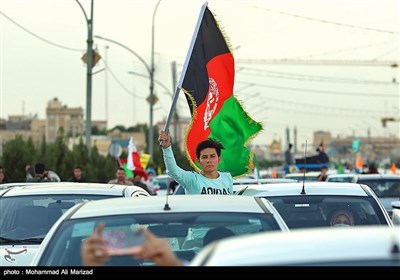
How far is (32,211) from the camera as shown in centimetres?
1064

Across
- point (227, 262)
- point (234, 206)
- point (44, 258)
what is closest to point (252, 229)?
point (234, 206)

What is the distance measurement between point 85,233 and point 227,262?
2448mm

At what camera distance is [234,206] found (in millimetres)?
6637

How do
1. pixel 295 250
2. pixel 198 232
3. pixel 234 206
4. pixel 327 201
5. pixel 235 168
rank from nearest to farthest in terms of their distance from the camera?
1. pixel 295 250
2. pixel 234 206
3. pixel 198 232
4. pixel 327 201
5. pixel 235 168

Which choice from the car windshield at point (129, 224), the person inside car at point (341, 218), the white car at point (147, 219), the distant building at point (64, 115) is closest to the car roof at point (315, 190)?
the person inside car at point (341, 218)

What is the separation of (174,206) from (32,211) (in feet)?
14.2

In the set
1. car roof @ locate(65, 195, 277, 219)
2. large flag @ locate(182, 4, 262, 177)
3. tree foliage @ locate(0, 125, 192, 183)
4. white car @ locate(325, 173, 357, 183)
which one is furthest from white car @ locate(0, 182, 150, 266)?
tree foliage @ locate(0, 125, 192, 183)

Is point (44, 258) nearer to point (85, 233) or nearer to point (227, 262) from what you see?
point (85, 233)

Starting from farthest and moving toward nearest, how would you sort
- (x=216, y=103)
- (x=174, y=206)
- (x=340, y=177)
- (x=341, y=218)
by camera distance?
(x=340, y=177)
(x=216, y=103)
(x=341, y=218)
(x=174, y=206)

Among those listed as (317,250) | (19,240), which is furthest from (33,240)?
(317,250)

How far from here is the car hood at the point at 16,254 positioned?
9180 millimetres

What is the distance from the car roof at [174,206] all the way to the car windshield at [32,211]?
3.45m

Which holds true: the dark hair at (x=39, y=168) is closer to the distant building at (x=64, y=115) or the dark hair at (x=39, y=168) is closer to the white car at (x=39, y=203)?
the white car at (x=39, y=203)

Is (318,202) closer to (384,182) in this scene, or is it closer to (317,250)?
(317,250)
